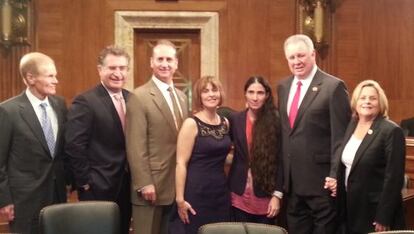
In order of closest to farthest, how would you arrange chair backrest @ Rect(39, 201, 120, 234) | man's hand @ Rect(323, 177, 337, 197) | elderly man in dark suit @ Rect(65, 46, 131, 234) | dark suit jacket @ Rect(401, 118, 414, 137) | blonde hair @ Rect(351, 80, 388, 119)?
chair backrest @ Rect(39, 201, 120, 234), blonde hair @ Rect(351, 80, 388, 119), man's hand @ Rect(323, 177, 337, 197), elderly man in dark suit @ Rect(65, 46, 131, 234), dark suit jacket @ Rect(401, 118, 414, 137)

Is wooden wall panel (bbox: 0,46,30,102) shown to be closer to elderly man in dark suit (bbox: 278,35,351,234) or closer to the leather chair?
elderly man in dark suit (bbox: 278,35,351,234)

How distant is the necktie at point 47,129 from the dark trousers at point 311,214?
1487 millimetres

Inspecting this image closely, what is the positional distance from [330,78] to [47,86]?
5.58 ft

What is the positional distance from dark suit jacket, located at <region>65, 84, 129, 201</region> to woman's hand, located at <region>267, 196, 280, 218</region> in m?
0.94

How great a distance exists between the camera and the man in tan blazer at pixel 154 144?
12.1ft

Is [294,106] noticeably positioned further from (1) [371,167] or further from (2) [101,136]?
(2) [101,136]

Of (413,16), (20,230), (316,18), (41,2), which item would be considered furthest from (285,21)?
(20,230)

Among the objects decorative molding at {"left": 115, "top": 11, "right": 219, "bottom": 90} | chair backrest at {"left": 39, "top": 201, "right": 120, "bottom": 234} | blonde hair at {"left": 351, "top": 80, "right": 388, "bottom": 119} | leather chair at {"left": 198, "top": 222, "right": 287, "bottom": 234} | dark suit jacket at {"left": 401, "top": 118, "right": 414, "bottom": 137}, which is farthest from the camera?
decorative molding at {"left": 115, "top": 11, "right": 219, "bottom": 90}

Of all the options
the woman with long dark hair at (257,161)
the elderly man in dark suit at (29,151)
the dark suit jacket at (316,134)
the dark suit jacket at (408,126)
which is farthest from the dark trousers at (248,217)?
→ the dark suit jacket at (408,126)

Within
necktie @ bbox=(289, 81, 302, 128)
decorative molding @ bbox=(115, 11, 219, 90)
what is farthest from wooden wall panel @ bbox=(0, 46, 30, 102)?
necktie @ bbox=(289, 81, 302, 128)

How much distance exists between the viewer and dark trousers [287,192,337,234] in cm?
369

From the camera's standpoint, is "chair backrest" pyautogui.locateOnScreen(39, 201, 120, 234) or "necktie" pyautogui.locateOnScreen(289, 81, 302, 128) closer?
"chair backrest" pyautogui.locateOnScreen(39, 201, 120, 234)

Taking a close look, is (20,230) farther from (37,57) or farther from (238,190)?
(238,190)

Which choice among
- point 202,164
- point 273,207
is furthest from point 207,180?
point 273,207
